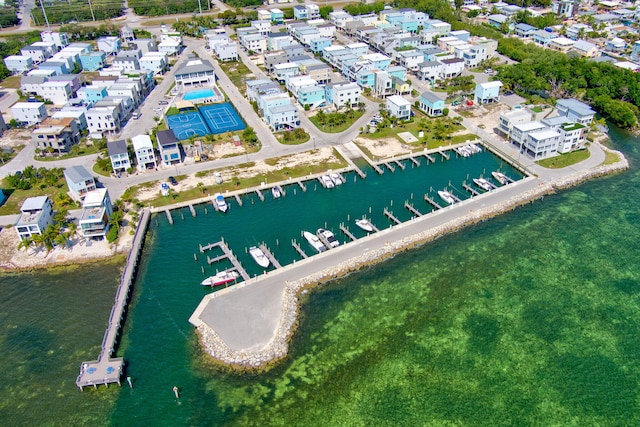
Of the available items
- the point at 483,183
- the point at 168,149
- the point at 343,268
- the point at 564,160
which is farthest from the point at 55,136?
the point at 564,160

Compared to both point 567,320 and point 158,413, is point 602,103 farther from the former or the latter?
point 158,413

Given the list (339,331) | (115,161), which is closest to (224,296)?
(339,331)

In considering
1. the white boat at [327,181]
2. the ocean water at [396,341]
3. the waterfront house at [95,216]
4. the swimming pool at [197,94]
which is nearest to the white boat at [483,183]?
the ocean water at [396,341]

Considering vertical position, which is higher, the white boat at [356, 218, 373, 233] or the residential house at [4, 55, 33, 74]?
the residential house at [4, 55, 33, 74]

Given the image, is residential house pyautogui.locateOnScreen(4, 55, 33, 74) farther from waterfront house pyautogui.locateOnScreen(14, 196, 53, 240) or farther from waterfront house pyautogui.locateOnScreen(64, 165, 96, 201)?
waterfront house pyautogui.locateOnScreen(14, 196, 53, 240)

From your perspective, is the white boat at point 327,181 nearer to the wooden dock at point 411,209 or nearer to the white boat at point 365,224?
the white boat at point 365,224

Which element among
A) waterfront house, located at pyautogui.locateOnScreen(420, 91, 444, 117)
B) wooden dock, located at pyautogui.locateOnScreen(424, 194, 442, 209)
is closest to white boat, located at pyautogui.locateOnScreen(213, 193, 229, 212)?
wooden dock, located at pyautogui.locateOnScreen(424, 194, 442, 209)
